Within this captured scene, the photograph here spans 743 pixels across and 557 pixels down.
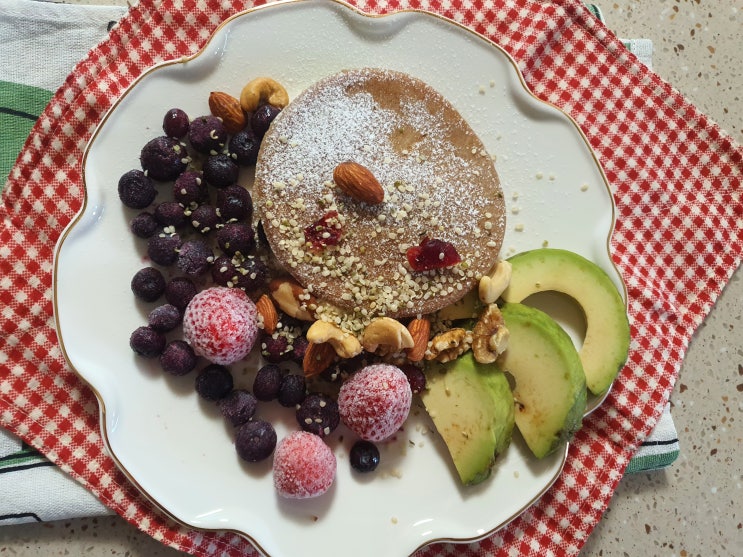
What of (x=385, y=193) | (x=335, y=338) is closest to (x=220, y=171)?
(x=385, y=193)

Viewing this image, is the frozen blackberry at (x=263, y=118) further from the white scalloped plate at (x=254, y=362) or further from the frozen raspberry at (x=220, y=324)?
the frozen raspberry at (x=220, y=324)

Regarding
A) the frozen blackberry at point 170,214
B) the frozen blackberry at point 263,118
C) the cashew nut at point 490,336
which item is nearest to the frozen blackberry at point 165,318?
the frozen blackberry at point 170,214

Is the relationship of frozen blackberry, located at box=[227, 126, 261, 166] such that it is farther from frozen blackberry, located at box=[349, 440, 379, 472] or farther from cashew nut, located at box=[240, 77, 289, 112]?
frozen blackberry, located at box=[349, 440, 379, 472]

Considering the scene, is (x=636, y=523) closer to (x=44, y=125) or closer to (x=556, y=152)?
(x=556, y=152)

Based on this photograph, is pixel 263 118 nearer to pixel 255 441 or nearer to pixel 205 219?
pixel 205 219

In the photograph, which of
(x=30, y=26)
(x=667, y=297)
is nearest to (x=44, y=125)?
(x=30, y=26)

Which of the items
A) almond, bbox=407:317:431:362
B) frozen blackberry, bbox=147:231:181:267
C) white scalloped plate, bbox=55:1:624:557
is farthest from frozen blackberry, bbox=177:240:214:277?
almond, bbox=407:317:431:362

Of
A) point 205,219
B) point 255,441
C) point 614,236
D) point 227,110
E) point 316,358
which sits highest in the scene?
point 614,236

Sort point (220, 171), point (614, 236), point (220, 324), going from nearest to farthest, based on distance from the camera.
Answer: point (220, 324) < point (220, 171) < point (614, 236)
